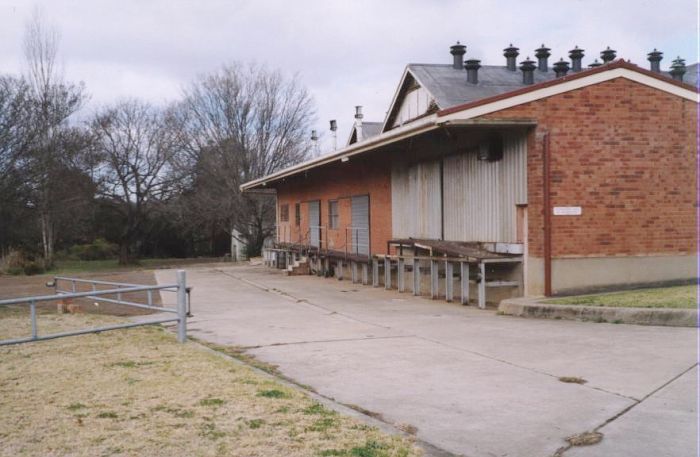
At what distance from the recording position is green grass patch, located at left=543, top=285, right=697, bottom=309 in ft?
35.8

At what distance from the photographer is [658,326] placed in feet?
33.4

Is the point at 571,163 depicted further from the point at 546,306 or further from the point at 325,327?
the point at 325,327

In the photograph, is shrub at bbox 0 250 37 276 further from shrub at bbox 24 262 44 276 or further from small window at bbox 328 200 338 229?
small window at bbox 328 200 338 229

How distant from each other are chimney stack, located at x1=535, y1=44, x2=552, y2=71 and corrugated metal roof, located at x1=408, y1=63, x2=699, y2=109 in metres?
0.38

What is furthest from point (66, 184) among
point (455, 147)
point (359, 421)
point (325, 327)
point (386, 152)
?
point (359, 421)

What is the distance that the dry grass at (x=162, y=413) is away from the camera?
4758 millimetres

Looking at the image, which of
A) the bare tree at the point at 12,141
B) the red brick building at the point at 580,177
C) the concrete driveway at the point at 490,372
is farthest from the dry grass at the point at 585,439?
the bare tree at the point at 12,141

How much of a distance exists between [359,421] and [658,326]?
640 cm

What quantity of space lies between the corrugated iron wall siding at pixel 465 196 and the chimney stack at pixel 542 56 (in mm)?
13390

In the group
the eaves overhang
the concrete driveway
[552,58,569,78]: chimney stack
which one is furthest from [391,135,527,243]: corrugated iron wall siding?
[552,58,569,78]: chimney stack

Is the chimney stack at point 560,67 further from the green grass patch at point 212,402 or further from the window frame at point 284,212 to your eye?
the green grass patch at point 212,402

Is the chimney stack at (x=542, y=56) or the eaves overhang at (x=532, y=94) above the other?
the chimney stack at (x=542, y=56)

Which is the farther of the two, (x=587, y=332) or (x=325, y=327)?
(x=325, y=327)

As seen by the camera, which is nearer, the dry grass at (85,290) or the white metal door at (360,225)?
the dry grass at (85,290)
